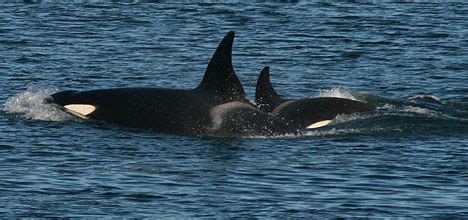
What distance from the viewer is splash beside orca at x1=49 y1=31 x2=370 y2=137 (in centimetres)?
2238

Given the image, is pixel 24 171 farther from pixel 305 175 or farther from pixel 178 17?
pixel 178 17

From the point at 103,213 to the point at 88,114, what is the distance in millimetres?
6639

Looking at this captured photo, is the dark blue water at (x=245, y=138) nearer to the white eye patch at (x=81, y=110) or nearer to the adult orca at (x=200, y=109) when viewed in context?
the white eye patch at (x=81, y=110)

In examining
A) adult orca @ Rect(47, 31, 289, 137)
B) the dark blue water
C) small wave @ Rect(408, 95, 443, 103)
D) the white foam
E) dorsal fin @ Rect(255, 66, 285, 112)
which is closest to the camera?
the dark blue water

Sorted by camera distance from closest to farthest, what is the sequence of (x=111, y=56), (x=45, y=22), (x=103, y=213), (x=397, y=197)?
(x=103, y=213)
(x=397, y=197)
(x=111, y=56)
(x=45, y=22)

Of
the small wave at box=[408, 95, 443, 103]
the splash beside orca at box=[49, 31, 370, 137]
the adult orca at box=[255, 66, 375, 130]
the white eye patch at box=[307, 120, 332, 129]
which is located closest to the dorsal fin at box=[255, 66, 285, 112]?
the adult orca at box=[255, 66, 375, 130]

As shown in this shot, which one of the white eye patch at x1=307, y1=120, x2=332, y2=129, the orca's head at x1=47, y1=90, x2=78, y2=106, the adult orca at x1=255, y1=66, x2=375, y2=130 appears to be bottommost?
the white eye patch at x1=307, y1=120, x2=332, y2=129

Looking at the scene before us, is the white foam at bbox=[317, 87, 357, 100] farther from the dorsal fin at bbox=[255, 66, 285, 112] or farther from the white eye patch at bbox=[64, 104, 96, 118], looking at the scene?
the white eye patch at bbox=[64, 104, 96, 118]

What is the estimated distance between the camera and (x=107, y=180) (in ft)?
60.8

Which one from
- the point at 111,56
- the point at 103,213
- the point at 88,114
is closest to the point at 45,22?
the point at 111,56

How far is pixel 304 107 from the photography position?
2461cm

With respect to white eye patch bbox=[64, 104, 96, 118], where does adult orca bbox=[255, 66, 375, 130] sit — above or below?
below

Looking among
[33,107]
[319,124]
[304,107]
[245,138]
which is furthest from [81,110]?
[319,124]

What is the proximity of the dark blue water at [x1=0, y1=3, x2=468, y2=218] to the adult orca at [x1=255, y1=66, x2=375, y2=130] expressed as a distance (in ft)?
1.42
